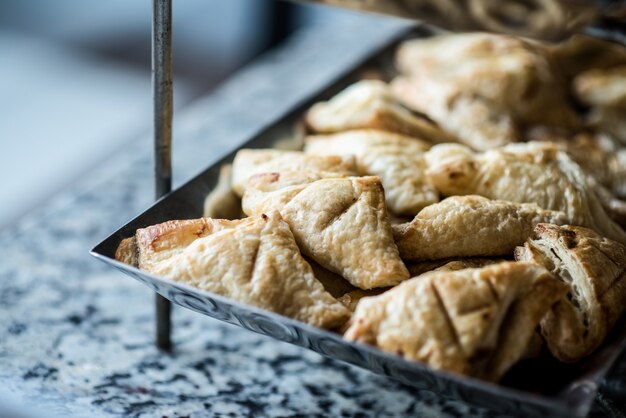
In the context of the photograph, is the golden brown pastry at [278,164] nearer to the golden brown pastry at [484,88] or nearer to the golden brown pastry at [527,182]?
the golden brown pastry at [527,182]

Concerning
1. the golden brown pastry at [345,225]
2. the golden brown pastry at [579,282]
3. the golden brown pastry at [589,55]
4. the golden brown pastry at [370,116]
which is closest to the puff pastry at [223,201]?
the golden brown pastry at [345,225]

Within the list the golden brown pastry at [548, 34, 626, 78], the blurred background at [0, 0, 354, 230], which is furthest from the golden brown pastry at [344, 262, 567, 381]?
the blurred background at [0, 0, 354, 230]

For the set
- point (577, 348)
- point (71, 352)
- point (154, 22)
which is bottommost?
point (71, 352)

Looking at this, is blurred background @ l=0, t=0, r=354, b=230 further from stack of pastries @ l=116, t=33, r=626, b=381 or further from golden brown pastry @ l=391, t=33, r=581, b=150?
stack of pastries @ l=116, t=33, r=626, b=381

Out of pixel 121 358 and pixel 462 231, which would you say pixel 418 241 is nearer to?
pixel 462 231

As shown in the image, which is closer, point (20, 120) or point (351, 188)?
point (351, 188)

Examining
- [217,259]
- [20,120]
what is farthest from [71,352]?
[20,120]

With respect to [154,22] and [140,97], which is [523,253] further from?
[140,97]

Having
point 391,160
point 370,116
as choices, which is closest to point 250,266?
point 391,160
